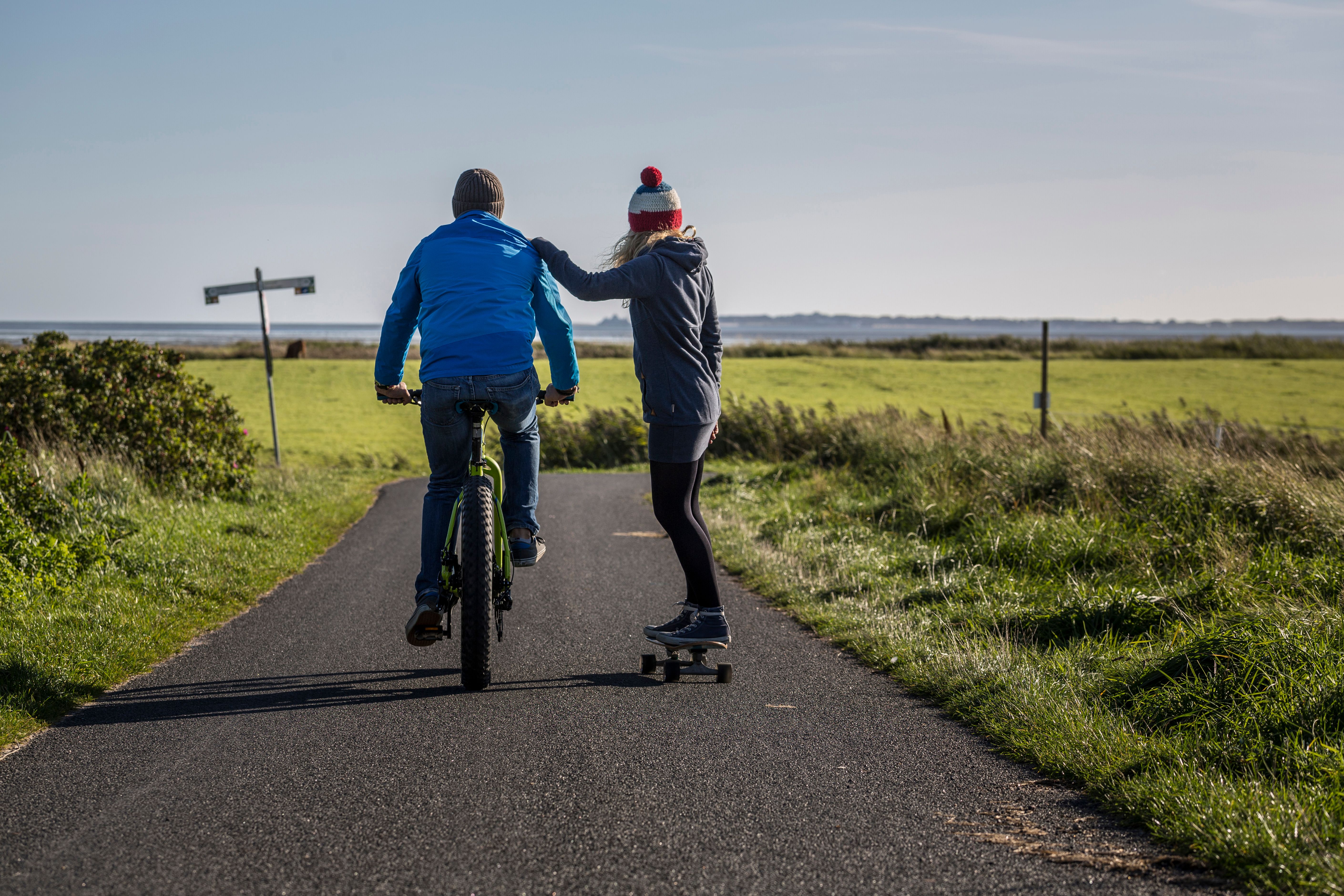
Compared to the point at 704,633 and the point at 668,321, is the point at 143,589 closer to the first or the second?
the point at 704,633

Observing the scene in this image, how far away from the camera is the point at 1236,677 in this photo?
4.29m

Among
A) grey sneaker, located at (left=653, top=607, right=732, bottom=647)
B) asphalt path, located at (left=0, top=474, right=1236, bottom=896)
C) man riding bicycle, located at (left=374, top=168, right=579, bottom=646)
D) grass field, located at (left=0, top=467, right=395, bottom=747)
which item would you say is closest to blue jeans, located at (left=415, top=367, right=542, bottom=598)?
man riding bicycle, located at (left=374, top=168, right=579, bottom=646)

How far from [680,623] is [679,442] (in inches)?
37.5

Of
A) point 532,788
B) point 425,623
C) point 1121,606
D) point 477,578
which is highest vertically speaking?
point 477,578

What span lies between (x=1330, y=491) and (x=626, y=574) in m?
5.90

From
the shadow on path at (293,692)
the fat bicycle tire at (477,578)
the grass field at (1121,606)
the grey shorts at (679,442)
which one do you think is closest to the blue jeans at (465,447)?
the fat bicycle tire at (477,578)

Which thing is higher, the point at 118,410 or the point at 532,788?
the point at 118,410

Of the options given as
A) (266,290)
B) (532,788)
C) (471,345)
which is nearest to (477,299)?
(471,345)

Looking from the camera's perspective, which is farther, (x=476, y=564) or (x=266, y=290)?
(x=266, y=290)

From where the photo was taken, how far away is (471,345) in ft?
15.7

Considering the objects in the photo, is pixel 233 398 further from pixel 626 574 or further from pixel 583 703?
pixel 583 703

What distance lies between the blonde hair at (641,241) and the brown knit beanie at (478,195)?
61cm

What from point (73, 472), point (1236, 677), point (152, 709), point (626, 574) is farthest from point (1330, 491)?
point (73, 472)

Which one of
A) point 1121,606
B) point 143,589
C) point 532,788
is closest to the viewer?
point 532,788
